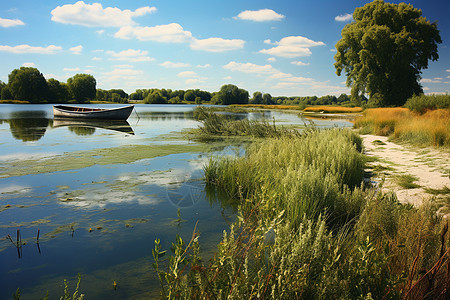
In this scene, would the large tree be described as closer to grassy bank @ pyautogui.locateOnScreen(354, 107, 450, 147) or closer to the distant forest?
grassy bank @ pyautogui.locateOnScreen(354, 107, 450, 147)

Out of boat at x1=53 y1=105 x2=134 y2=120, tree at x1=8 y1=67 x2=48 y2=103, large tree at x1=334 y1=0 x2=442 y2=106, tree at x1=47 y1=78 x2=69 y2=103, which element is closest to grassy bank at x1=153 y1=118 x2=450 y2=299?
boat at x1=53 y1=105 x2=134 y2=120

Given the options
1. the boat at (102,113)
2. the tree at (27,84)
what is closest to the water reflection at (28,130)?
the boat at (102,113)

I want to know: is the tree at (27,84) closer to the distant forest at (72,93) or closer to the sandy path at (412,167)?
the distant forest at (72,93)

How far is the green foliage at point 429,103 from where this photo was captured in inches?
641

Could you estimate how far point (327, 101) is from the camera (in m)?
103

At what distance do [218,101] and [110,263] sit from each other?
117284 millimetres

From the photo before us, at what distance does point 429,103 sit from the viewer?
1719 cm

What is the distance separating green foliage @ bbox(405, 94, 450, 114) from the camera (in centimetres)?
1629

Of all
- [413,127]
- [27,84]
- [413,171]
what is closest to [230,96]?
[27,84]

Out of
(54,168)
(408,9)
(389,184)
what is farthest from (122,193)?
(408,9)

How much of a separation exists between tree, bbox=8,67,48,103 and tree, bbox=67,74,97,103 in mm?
10445

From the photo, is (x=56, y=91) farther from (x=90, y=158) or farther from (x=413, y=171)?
(x=413, y=171)

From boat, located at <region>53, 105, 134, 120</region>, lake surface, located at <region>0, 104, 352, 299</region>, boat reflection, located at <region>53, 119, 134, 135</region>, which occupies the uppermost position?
boat, located at <region>53, 105, 134, 120</region>

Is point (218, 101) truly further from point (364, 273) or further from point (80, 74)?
point (364, 273)
